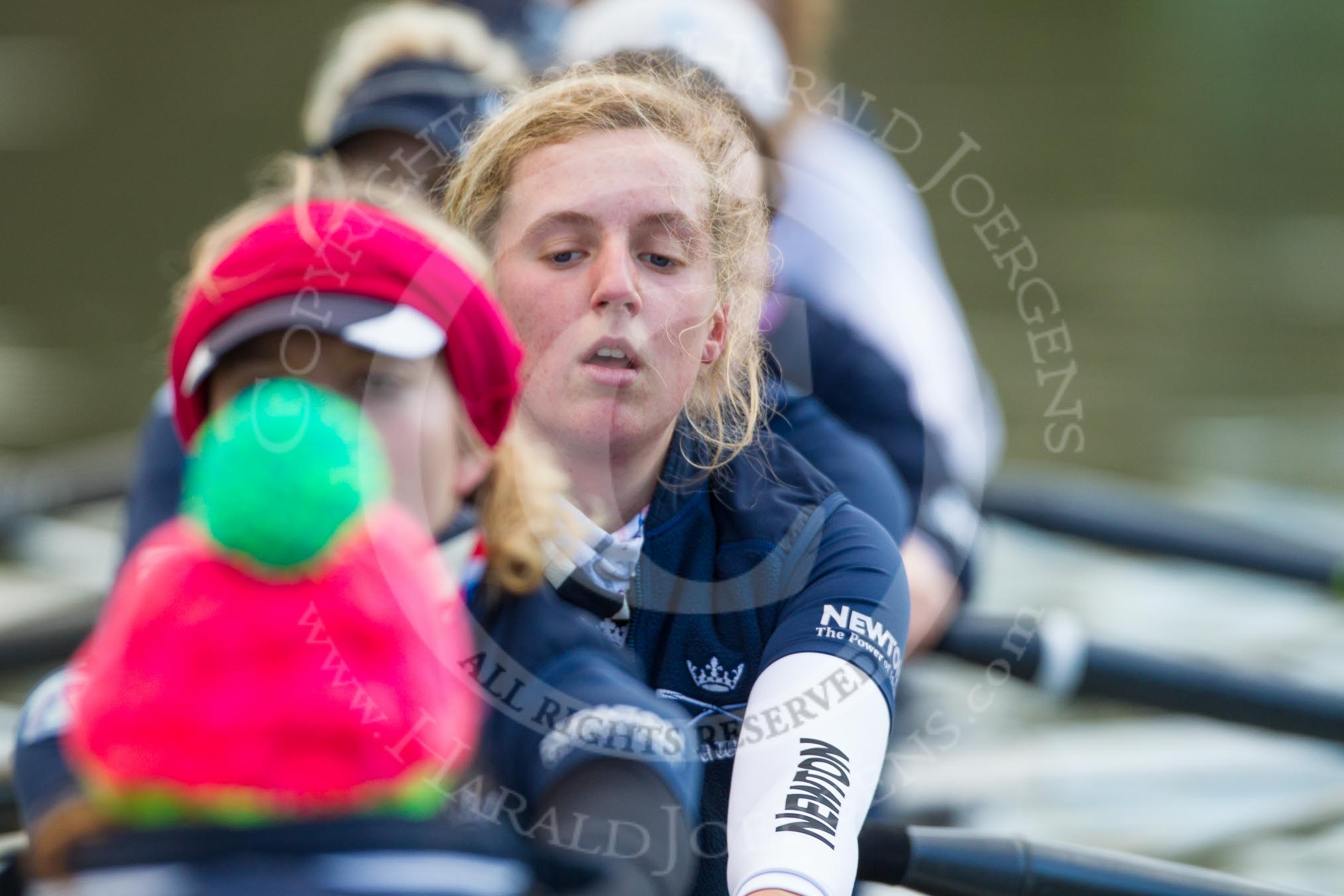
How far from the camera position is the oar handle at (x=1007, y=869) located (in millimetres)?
697

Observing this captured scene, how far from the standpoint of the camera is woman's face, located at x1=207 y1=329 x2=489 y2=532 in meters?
0.43

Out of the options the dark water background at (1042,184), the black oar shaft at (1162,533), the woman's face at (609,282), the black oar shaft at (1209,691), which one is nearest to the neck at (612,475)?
the woman's face at (609,282)

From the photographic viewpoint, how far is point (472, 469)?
436 mm

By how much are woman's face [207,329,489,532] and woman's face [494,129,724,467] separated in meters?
0.05

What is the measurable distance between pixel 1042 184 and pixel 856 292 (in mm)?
4842

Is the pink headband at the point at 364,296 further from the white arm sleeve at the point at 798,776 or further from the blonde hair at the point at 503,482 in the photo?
the white arm sleeve at the point at 798,776

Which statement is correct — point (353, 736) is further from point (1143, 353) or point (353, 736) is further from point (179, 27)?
point (179, 27)

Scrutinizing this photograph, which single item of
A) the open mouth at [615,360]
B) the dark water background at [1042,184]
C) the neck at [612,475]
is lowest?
the neck at [612,475]

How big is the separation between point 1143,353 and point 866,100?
334 cm

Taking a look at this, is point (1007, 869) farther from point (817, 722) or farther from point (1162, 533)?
point (1162, 533)

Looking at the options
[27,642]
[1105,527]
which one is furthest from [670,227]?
[1105,527]

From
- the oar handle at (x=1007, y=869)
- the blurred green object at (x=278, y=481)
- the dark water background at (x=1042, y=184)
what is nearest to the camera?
the blurred green object at (x=278, y=481)

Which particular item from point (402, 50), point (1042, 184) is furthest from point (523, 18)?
point (1042, 184)

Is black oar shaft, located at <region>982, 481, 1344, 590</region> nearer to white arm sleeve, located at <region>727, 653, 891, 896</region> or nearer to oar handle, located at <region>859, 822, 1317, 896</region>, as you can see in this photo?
oar handle, located at <region>859, 822, 1317, 896</region>
